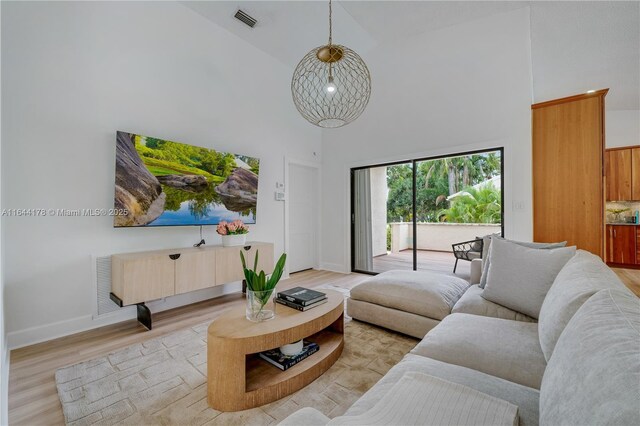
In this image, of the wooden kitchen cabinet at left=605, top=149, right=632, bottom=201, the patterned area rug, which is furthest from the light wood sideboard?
the wooden kitchen cabinet at left=605, top=149, right=632, bottom=201

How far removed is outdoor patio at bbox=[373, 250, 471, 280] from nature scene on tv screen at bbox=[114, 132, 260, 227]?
8.48ft

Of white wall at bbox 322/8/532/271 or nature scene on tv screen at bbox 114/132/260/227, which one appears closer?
nature scene on tv screen at bbox 114/132/260/227

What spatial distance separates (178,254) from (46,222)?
110cm

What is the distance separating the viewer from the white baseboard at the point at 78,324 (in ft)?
7.45

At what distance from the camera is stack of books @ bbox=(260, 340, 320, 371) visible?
1.72m

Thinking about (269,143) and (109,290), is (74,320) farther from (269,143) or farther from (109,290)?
(269,143)

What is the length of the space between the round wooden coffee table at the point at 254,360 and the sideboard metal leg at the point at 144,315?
1299mm

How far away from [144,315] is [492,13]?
527cm

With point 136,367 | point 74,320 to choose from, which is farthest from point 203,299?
point 136,367

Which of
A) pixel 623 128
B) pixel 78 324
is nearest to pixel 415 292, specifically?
pixel 78 324

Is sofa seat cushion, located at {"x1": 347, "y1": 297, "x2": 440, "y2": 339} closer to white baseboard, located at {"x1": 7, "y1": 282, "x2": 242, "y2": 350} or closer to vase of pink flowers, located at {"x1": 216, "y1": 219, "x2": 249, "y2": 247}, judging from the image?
vase of pink flowers, located at {"x1": 216, "y1": 219, "x2": 249, "y2": 247}

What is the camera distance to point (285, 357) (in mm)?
1762

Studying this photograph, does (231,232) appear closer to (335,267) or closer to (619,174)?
(335,267)

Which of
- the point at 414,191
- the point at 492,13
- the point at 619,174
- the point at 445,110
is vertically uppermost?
the point at 492,13
